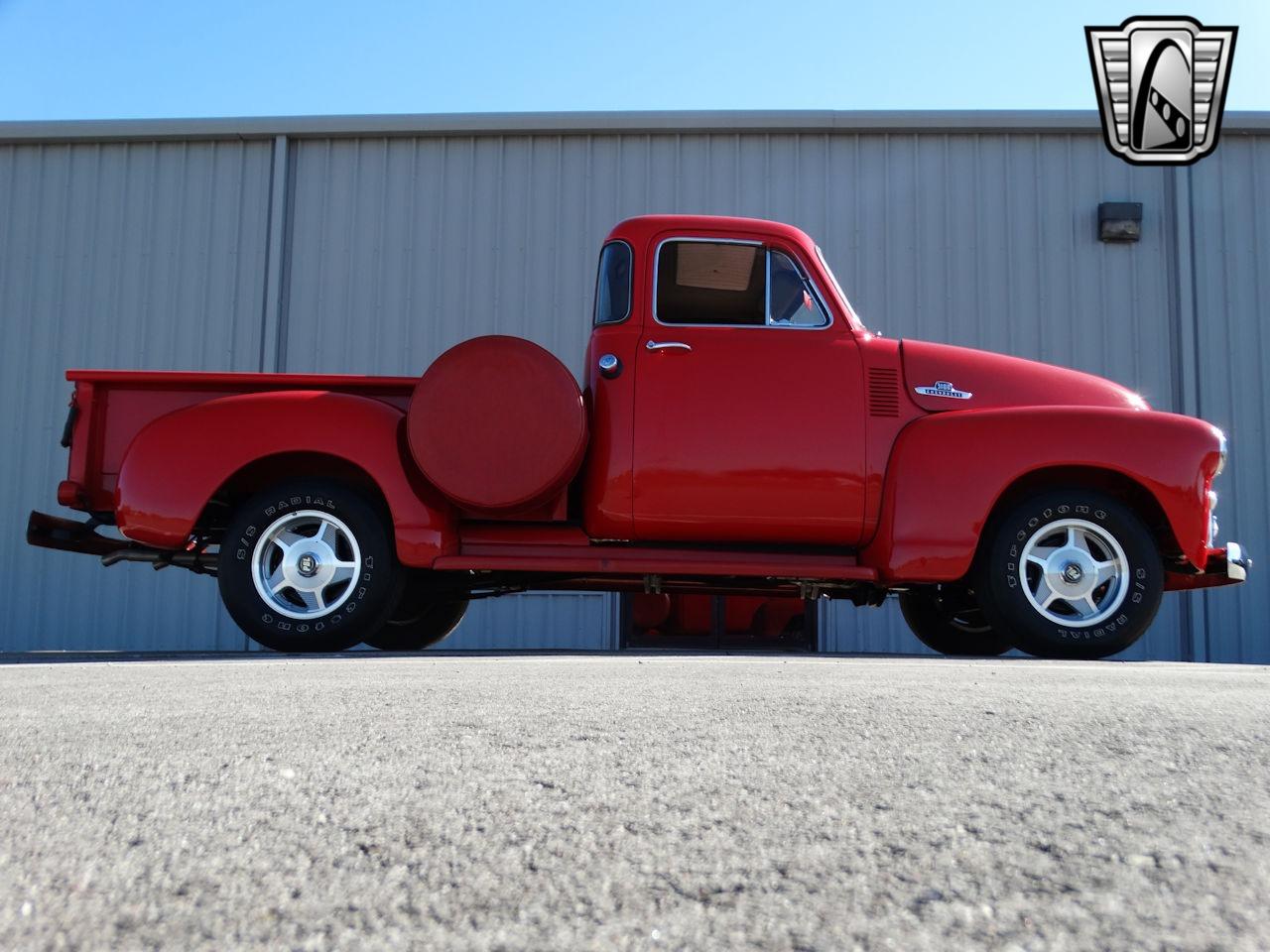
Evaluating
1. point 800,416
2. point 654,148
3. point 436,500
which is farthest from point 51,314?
point 800,416

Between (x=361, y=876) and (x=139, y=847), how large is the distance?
29 cm

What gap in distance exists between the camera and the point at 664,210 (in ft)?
34.0

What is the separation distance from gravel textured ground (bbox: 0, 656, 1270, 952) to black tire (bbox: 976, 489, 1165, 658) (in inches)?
98.8

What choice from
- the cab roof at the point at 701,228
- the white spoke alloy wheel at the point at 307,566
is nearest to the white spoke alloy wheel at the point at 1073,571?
the cab roof at the point at 701,228

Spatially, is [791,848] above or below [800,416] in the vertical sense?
below

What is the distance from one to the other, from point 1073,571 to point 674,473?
1.82 m

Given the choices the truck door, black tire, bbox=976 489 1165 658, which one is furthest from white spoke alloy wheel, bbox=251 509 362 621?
black tire, bbox=976 489 1165 658

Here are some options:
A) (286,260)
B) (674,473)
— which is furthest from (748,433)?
(286,260)

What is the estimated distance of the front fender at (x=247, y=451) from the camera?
4.96m

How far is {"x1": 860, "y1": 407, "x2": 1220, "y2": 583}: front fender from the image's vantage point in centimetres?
494

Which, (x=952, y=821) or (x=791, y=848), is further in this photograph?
(x=952, y=821)

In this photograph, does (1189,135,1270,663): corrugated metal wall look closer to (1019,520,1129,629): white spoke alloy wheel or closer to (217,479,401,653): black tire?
(1019,520,1129,629): white spoke alloy wheel

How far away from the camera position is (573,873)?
1189 millimetres

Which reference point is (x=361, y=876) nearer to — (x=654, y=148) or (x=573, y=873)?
(x=573, y=873)
